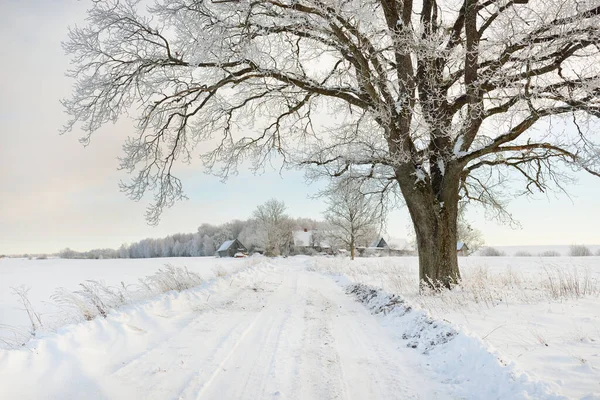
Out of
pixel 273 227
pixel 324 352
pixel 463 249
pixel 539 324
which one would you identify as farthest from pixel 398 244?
pixel 324 352

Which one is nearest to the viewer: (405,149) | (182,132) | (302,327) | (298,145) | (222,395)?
(222,395)

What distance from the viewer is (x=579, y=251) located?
41.2 meters

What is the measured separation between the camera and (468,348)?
4039mm

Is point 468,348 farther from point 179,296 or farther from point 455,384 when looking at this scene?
point 179,296

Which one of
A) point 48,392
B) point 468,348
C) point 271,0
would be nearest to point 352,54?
point 271,0

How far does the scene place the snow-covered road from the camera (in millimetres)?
3484

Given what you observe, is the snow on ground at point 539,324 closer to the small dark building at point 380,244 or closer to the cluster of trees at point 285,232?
the cluster of trees at point 285,232

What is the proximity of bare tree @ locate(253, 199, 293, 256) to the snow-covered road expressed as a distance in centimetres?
5254

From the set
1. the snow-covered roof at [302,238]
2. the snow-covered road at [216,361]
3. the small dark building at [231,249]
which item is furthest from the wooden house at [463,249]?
the snow-covered road at [216,361]

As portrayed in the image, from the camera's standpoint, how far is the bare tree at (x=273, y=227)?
194ft

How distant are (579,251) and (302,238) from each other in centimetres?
4563

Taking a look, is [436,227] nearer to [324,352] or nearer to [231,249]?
[324,352]

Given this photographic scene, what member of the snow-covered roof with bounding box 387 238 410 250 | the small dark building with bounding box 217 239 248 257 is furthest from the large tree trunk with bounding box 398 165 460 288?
the snow-covered roof with bounding box 387 238 410 250

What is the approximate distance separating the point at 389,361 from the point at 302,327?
2.00m
